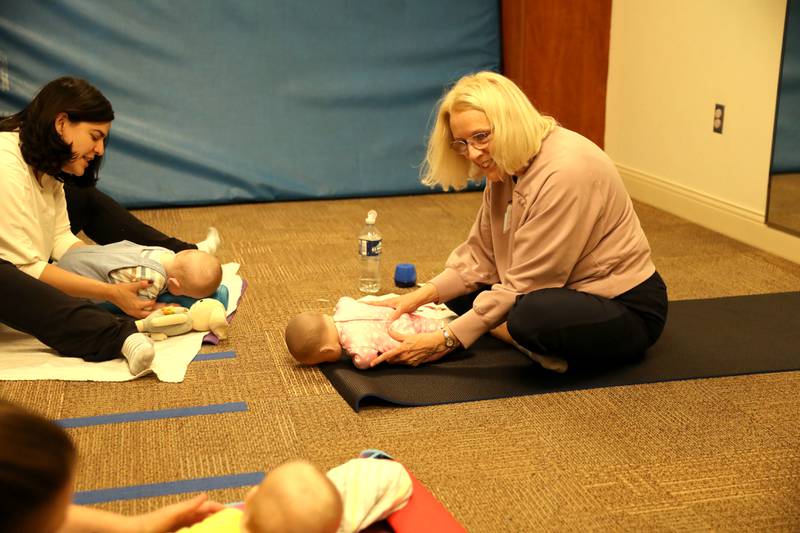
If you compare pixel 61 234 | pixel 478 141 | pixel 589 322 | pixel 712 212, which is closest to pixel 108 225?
pixel 61 234

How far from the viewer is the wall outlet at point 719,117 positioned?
162 inches

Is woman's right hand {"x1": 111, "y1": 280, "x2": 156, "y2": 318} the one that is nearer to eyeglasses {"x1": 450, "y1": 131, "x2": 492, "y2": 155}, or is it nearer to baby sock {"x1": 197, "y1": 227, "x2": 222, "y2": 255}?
baby sock {"x1": 197, "y1": 227, "x2": 222, "y2": 255}

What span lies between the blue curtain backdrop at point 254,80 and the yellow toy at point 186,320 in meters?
1.86

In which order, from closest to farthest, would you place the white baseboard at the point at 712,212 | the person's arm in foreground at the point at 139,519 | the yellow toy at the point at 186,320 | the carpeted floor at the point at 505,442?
the person's arm in foreground at the point at 139,519
the carpeted floor at the point at 505,442
the yellow toy at the point at 186,320
the white baseboard at the point at 712,212

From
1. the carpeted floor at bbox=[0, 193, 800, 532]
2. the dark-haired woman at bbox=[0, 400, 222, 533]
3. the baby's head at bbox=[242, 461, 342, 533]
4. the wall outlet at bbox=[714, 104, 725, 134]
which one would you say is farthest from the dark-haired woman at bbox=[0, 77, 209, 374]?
the wall outlet at bbox=[714, 104, 725, 134]

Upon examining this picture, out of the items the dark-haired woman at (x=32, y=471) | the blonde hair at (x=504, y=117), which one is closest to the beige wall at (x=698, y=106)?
the blonde hair at (x=504, y=117)

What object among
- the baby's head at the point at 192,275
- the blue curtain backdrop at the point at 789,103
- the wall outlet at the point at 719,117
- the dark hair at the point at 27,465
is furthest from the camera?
the wall outlet at the point at 719,117

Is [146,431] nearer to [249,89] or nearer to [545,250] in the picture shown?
[545,250]

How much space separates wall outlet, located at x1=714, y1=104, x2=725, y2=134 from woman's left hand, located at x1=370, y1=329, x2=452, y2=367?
219 cm

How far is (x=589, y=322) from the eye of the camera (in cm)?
245

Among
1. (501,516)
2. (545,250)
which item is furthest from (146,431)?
(545,250)

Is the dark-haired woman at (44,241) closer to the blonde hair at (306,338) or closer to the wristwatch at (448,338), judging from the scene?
the blonde hair at (306,338)

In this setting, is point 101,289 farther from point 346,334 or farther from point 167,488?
point 167,488

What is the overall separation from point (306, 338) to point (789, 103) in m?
2.33
